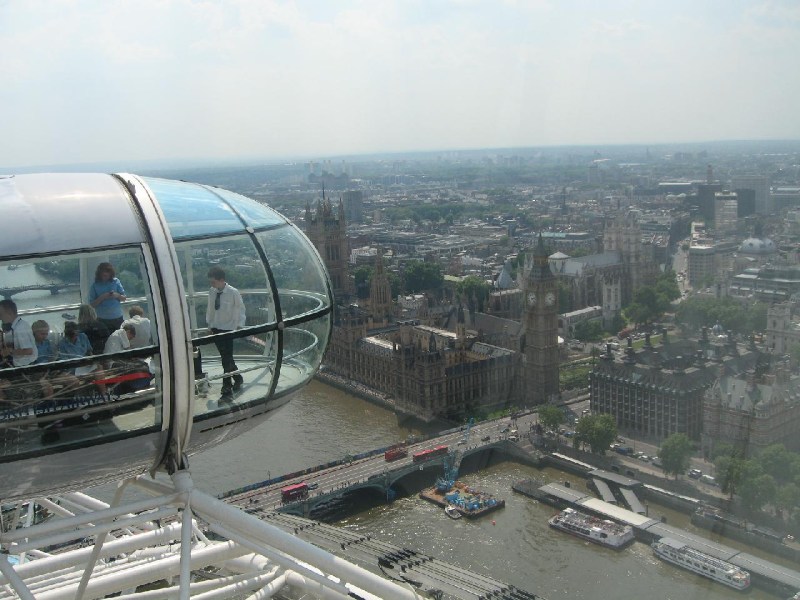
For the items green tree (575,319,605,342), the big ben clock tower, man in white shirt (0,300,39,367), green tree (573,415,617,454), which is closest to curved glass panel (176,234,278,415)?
man in white shirt (0,300,39,367)

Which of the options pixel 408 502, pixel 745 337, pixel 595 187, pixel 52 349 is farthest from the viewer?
pixel 595 187

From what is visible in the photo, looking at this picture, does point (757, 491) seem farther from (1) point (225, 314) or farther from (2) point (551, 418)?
(1) point (225, 314)

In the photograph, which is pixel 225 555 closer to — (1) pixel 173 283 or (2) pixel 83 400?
(2) pixel 83 400

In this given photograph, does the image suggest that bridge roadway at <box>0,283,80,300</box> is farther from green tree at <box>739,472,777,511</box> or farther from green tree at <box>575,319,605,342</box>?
green tree at <box>575,319,605,342</box>

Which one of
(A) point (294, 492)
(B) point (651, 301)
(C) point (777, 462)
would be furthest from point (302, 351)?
(B) point (651, 301)

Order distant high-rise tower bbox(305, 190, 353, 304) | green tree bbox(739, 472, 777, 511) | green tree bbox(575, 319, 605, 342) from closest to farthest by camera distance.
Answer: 1. green tree bbox(739, 472, 777, 511)
2. green tree bbox(575, 319, 605, 342)
3. distant high-rise tower bbox(305, 190, 353, 304)

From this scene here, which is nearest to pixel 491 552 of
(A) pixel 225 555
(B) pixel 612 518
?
(B) pixel 612 518

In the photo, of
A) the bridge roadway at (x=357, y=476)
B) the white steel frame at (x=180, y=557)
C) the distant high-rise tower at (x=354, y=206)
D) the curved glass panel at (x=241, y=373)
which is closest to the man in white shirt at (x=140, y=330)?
the curved glass panel at (x=241, y=373)
